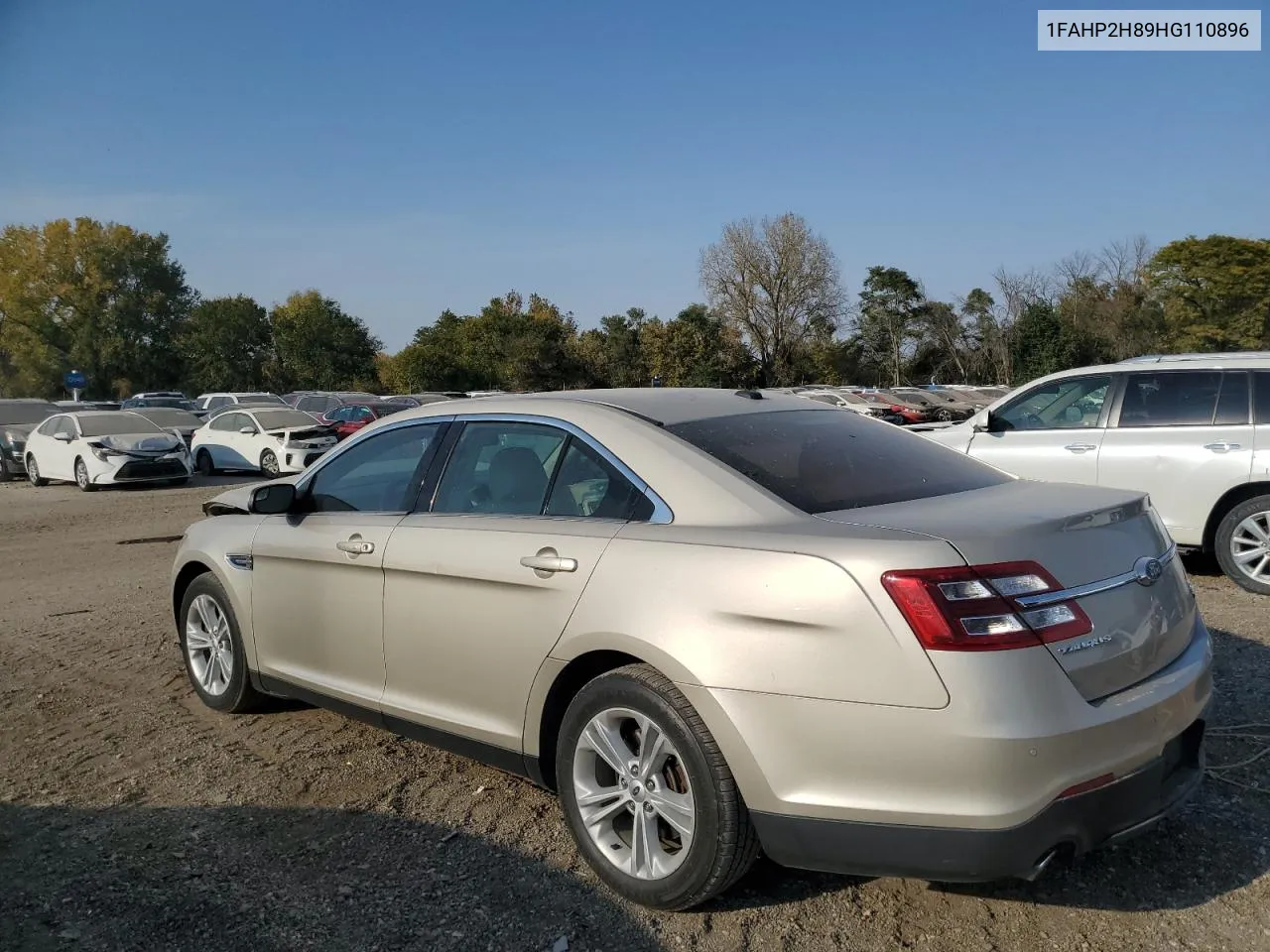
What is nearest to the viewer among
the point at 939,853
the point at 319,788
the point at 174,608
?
the point at 939,853

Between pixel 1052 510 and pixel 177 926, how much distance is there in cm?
299

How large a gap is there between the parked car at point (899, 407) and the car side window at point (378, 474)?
30652 mm

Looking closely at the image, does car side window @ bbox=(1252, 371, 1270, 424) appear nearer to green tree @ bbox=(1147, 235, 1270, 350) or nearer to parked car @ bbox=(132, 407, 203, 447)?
parked car @ bbox=(132, 407, 203, 447)

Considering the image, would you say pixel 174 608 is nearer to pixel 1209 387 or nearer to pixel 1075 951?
pixel 1075 951

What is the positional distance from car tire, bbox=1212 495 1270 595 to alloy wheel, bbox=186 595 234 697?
6.65 meters

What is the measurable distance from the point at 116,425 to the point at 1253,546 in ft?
62.8

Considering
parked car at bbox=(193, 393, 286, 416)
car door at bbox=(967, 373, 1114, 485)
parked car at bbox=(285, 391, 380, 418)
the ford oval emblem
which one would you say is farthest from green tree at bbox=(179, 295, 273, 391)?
the ford oval emblem

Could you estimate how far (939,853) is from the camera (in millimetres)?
2662

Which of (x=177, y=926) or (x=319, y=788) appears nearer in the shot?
(x=177, y=926)

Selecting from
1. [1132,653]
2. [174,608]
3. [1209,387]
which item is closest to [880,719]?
[1132,653]

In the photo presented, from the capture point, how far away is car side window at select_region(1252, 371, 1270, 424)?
24.1 feet

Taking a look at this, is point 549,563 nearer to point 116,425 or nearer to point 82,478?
point 82,478

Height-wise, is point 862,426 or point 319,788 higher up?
point 862,426

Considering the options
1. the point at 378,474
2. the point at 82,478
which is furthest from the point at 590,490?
the point at 82,478
